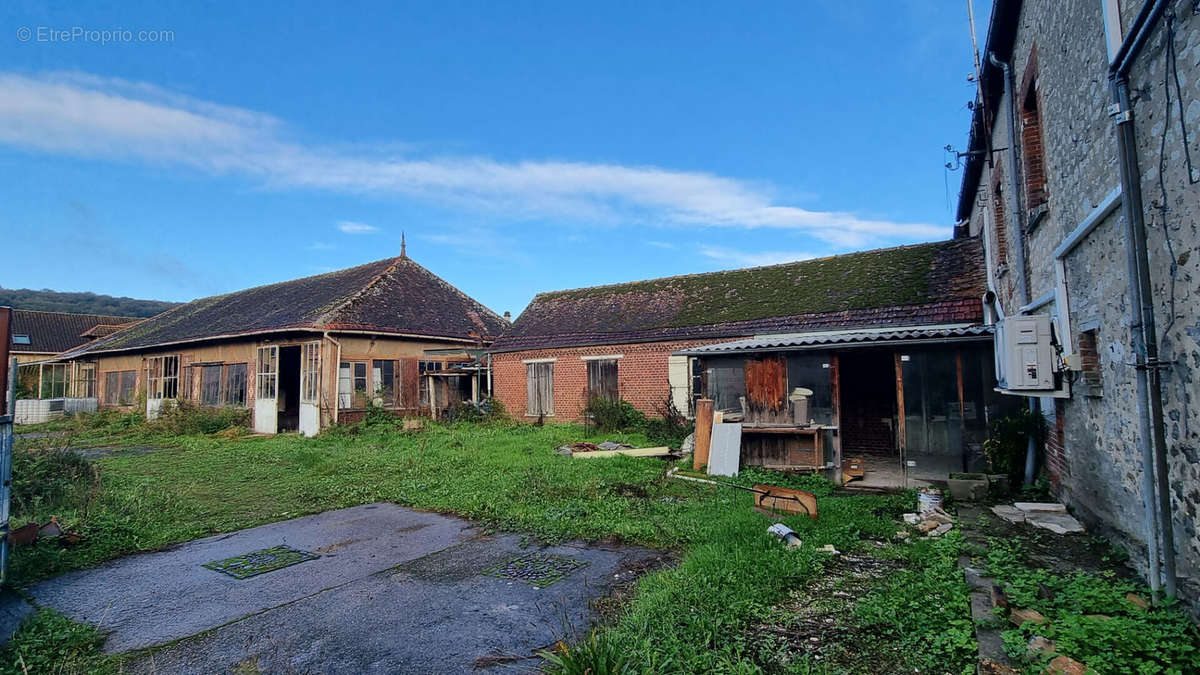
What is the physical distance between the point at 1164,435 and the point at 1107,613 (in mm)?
1210

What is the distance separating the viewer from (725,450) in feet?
32.4

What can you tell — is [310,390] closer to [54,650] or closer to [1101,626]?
[54,650]

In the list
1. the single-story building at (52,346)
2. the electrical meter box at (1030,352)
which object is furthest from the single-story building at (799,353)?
the single-story building at (52,346)

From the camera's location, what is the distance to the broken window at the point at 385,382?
1827 centimetres

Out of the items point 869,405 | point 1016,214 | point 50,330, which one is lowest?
point 869,405

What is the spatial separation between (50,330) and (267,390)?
35.9 m

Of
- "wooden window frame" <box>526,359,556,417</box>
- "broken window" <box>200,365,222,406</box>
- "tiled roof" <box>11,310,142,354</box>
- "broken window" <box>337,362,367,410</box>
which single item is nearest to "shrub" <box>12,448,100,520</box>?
"broken window" <box>337,362,367,410</box>

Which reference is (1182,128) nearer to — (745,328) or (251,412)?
(745,328)

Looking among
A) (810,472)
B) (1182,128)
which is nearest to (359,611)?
(1182,128)

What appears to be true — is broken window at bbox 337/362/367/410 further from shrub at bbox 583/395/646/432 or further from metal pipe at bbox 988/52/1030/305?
metal pipe at bbox 988/52/1030/305

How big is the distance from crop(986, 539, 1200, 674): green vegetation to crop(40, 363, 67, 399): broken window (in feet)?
126

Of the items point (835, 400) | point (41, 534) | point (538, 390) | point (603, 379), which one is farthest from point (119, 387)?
point (835, 400)

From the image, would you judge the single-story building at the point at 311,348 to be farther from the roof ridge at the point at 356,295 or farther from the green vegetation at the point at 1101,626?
the green vegetation at the point at 1101,626

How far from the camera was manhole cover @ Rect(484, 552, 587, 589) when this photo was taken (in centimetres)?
518
